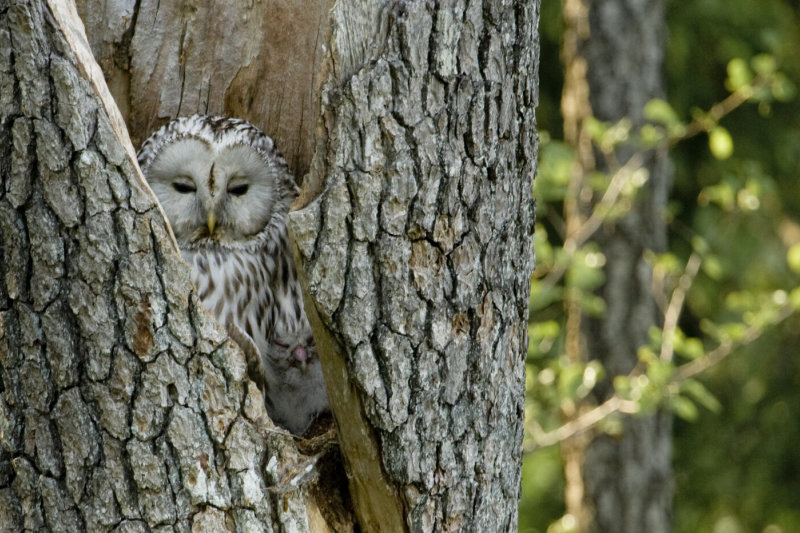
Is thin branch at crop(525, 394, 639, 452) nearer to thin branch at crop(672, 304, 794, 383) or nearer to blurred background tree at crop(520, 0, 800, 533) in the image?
thin branch at crop(672, 304, 794, 383)

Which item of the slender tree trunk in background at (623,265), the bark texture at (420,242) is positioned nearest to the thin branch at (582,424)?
the slender tree trunk in background at (623,265)

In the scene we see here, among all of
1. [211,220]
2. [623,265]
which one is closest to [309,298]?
[211,220]

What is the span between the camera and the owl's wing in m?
2.14

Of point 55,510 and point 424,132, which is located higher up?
point 424,132

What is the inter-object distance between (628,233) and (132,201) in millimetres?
3658

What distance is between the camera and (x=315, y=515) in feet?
6.72

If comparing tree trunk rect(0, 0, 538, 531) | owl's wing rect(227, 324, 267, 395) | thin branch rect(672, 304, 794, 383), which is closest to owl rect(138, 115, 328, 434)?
owl's wing rect(227, 324, 267, 395)

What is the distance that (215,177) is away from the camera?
8.58 ft

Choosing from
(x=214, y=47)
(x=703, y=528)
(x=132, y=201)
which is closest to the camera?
(x=132, y=201)

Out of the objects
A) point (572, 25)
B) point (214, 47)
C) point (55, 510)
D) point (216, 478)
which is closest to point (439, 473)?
point (216, 478)

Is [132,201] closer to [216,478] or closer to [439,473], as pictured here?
[216,478]

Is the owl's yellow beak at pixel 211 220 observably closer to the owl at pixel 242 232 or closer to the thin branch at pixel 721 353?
the owl at pixel 242 232

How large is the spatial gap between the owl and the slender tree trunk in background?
108 inches

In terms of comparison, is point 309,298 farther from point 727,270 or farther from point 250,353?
point 727,270
